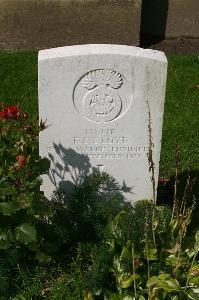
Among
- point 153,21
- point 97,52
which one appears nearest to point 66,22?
point 153,21

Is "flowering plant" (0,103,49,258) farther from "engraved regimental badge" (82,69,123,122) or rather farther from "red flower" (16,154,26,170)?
"engraved regimental badge" (82,69,123,122)

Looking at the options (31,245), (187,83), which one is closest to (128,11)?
(187,83)

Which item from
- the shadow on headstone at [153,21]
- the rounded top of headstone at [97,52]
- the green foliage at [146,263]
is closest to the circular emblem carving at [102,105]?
the rounded top of headstone at [97,52]

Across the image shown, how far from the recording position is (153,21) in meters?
8.59

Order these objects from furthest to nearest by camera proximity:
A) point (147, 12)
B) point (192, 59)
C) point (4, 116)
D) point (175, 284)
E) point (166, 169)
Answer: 1. point (147, 12)
2. point (192, 59)
3. point (166, 169)
4. point (4, 116)
5. point (175, 284)

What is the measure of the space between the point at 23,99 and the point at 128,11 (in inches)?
90.2

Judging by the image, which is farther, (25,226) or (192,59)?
(192,59)

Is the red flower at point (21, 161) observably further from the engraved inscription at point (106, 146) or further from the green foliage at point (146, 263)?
the green foliage at point (146, 263)

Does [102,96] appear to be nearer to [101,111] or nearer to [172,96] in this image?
[101,111]

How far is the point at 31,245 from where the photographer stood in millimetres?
3568

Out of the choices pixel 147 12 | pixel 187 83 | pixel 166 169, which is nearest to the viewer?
pixel 166 169

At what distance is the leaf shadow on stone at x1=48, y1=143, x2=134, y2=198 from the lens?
158 inches

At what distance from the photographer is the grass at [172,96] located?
5.62 meters

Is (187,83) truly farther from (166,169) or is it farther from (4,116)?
(4,116)
